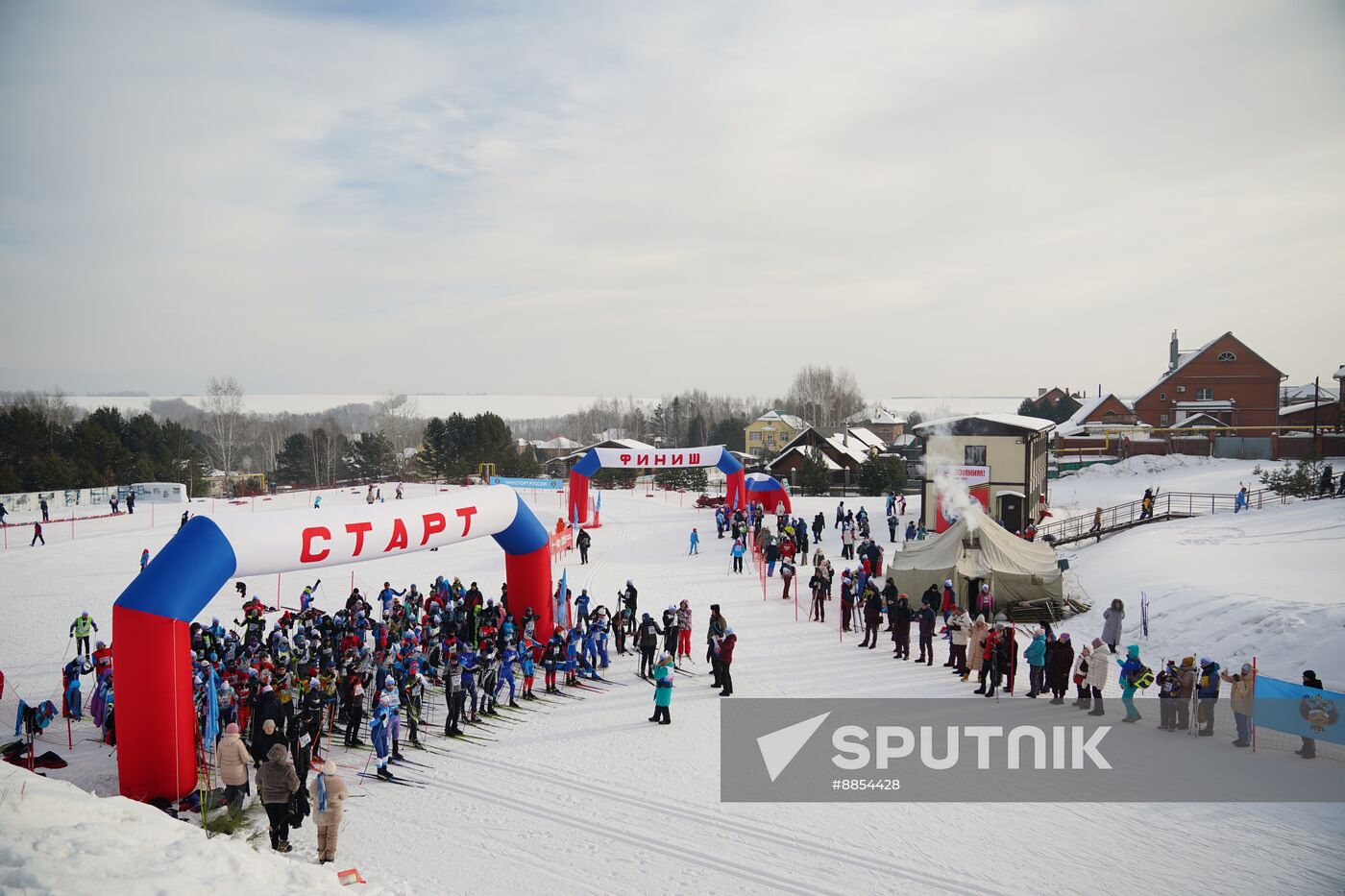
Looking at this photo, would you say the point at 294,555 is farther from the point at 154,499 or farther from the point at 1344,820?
the point at 154,499

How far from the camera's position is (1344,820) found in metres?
8.03

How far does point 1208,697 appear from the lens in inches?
407

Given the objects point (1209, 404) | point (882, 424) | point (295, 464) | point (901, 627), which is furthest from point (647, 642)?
point (882, 424)

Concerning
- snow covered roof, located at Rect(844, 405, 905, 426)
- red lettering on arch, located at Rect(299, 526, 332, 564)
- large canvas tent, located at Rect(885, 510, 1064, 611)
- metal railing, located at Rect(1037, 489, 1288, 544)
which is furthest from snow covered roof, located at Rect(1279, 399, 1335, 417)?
red lettering on arch, located at Rect(299, 526, 332, 564)

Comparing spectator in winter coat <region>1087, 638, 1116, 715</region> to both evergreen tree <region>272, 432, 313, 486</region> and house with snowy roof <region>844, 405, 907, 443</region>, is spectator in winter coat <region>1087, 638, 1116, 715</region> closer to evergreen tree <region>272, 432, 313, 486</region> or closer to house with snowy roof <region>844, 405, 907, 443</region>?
evergreen tree <region>272, 432, 313, 486</region>

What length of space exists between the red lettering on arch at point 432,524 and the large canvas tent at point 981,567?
10166 millimetres

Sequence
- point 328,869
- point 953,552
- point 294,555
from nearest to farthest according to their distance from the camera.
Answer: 1. point 328,869
2. point 294,555
3. point 953,552

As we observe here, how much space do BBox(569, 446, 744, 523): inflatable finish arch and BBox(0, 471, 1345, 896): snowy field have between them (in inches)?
563

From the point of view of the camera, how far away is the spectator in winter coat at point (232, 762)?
7805 mm

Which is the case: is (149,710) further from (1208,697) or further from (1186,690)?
(1208,697)

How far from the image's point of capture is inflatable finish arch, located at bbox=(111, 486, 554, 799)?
853 cm

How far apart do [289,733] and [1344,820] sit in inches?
474

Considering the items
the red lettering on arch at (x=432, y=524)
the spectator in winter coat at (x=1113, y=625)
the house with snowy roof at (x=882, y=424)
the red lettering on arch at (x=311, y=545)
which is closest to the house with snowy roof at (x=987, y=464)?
the spectator in winter coat at (x=1113, y=625)

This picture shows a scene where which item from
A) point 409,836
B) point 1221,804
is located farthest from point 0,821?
point 1221,804
